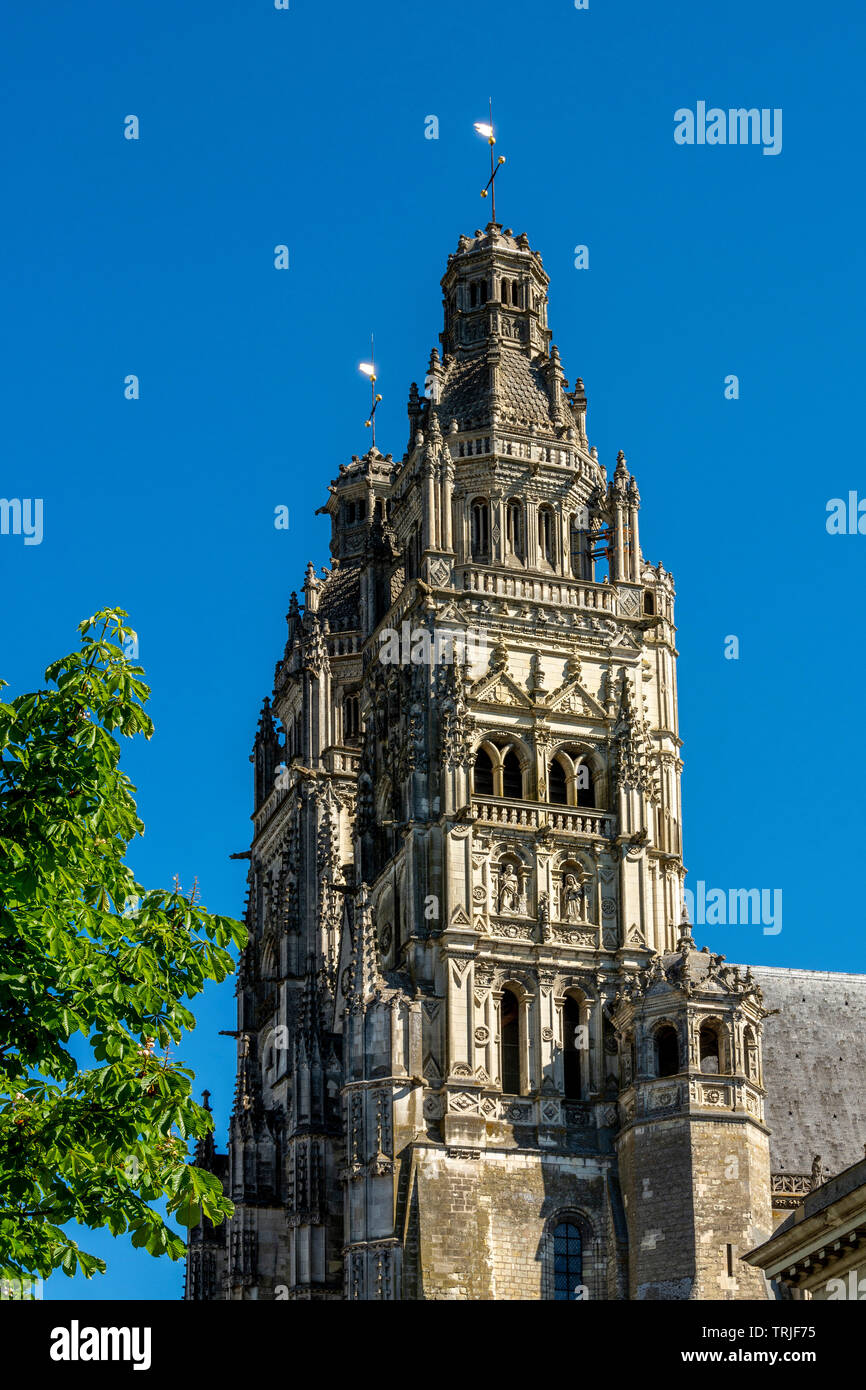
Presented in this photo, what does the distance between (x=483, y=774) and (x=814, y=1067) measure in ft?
42.8

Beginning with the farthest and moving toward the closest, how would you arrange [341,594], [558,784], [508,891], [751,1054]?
[341,594] → [558,784] → [508,891] → [751,1054]

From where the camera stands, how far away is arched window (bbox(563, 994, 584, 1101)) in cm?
6234

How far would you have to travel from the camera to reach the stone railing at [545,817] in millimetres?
63625

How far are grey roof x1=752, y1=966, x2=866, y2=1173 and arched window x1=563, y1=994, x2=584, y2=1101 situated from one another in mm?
6548

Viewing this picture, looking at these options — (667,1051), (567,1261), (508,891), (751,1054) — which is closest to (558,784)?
(508,891)

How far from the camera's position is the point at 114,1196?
23.8 meters

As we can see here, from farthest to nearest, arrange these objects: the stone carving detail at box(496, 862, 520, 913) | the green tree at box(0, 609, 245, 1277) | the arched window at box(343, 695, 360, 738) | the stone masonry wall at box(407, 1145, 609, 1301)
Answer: the arched window at box(343, 695, 360, 738), the stone carving detail at box(496, 862, 520, 913), the stone masonry wall at box(407, 1145, 609, 1301), the green tree at box(0, 609, 245, 1277)

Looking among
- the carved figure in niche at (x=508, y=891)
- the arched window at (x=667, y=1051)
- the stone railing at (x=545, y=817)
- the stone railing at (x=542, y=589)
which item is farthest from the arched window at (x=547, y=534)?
the arched window at (x=667, y=1051)

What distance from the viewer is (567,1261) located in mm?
59312

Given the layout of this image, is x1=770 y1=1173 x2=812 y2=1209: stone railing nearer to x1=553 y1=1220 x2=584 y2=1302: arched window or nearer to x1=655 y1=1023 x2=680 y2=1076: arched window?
x1=655 y1=1023 x2=680 y2=1076: arched window

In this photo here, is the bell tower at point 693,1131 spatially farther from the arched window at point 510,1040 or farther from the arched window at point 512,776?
the arched window at point 512,776

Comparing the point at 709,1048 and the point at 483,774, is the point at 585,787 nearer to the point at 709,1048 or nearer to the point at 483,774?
the point at 483,774

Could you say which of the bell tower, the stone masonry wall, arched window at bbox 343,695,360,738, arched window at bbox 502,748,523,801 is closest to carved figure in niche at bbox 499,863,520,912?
arched window at bbox 502,748,523,801
